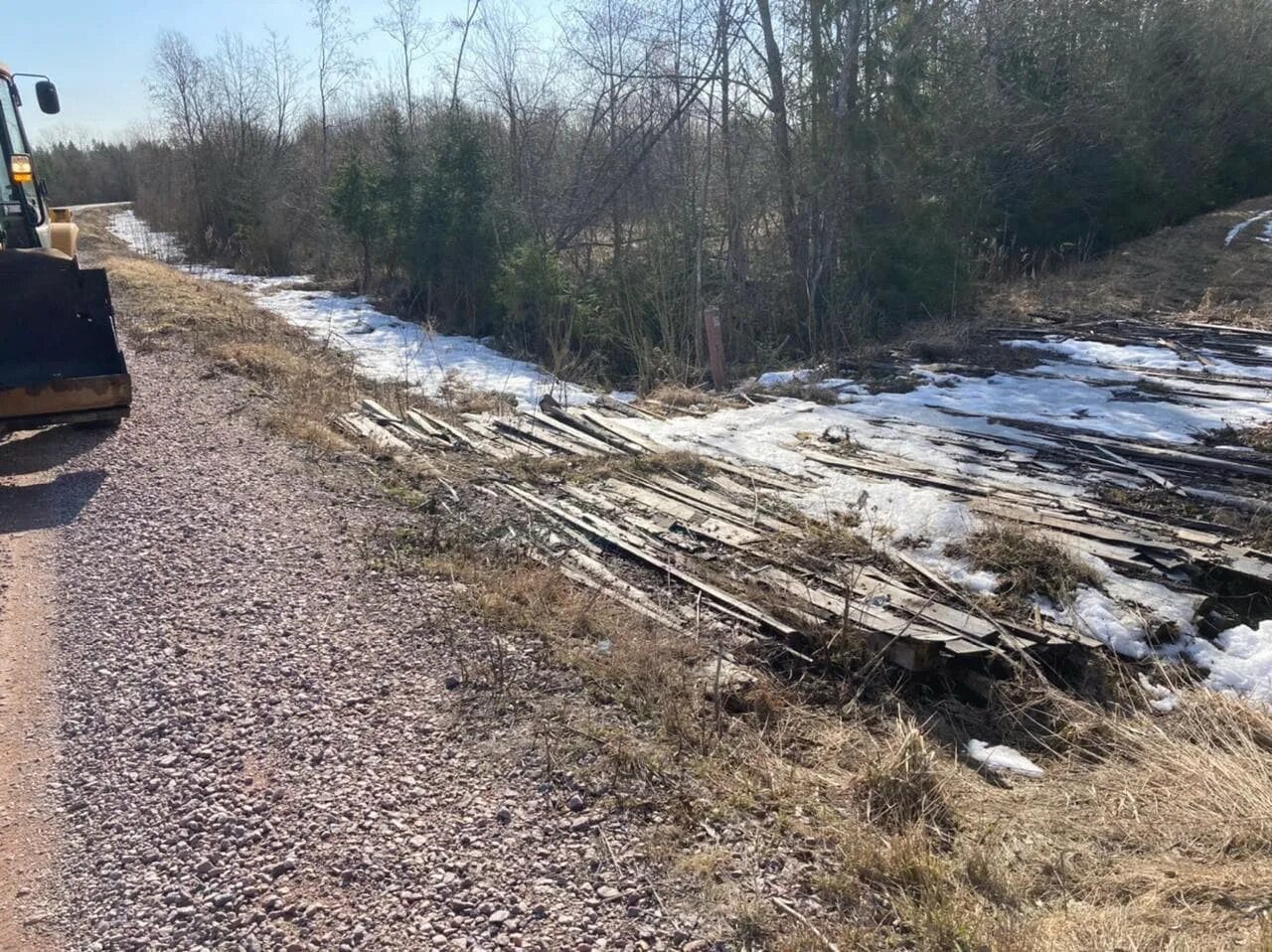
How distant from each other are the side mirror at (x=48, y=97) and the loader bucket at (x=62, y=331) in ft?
10.9

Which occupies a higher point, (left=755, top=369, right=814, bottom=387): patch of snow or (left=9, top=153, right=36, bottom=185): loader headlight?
(left=9, top=153, right=36, bottom=185): loader headlight

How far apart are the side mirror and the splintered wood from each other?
5.33 metres

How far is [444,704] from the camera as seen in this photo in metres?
4.36

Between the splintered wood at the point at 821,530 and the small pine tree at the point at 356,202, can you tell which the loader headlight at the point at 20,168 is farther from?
the small pine tree at the point at 356,202

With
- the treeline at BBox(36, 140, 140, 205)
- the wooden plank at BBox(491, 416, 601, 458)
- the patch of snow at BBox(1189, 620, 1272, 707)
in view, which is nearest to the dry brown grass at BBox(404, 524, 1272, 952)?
the patch of snow at BBox(1189, 620, 1272, 707)

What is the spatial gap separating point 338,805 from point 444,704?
798mm

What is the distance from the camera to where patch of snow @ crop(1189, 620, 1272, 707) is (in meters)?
4.98

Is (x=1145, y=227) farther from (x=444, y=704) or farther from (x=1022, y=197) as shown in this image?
(x=444, y=704)

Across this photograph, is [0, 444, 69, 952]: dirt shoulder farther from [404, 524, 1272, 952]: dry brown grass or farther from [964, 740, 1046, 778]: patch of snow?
[964, 740, 1046, 778]: patch of snow

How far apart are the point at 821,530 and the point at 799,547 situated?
30 cm

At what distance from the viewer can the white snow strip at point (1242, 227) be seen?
704 inches

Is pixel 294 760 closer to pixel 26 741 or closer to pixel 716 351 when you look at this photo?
pixel 26 741

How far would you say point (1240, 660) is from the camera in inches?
205

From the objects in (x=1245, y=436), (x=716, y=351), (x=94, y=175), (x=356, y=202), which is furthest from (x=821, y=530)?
(x=94, y=175)
